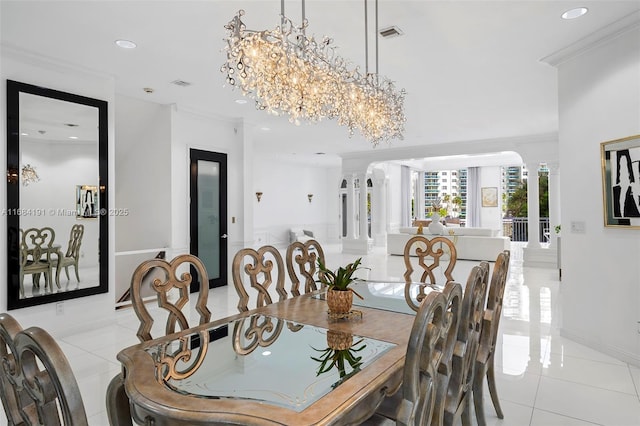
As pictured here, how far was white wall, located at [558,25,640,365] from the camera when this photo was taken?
10.7 ft

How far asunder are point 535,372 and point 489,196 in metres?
11.5

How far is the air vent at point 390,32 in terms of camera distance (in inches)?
131

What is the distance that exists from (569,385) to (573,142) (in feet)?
7.34

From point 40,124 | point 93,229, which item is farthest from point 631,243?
point 40,124

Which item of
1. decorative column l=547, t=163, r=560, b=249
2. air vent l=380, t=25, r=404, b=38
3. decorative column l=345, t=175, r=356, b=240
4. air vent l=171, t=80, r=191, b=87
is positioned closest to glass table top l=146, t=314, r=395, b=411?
air vent l=380, t=25, r=404, b=38

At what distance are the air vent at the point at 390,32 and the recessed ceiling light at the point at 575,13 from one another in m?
1.30

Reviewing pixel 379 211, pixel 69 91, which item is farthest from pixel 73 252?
pixel 379 211

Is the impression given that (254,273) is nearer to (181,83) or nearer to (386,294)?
(386,294)

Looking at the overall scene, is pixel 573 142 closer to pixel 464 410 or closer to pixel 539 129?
pixel 464 410

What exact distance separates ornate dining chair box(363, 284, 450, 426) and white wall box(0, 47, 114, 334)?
4011mm

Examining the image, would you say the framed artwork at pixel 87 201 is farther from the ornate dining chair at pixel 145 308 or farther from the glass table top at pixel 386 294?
the glass table top at pixel 386 294

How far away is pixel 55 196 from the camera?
4012 mm

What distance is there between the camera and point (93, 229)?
171 inches

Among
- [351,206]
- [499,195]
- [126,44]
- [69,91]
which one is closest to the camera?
[126,44]
